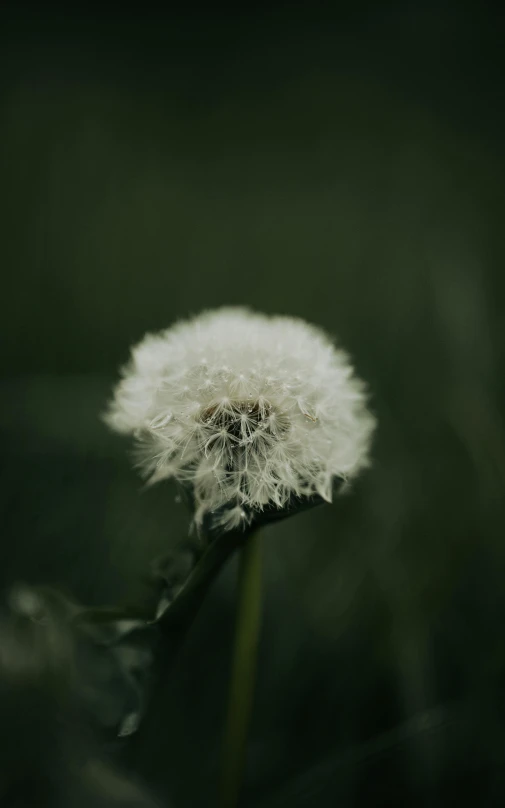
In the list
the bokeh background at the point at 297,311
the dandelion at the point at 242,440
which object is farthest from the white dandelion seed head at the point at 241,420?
the bokeh background at the point at 297,311

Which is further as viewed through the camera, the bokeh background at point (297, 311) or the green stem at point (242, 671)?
the bokeh background at point (297, 311)

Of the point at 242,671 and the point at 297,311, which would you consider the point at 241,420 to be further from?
the point at 297,311

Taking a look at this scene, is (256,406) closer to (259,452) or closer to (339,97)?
(259,452)

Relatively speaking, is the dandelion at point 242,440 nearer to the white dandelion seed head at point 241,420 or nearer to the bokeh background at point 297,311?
the white dandelion seed head at point 241,420

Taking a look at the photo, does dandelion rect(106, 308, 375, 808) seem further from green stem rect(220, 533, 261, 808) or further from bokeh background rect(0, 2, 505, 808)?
bokeh background rect(0, 2, 505, 808)

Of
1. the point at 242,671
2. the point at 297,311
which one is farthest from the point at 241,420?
the point at 297,311
